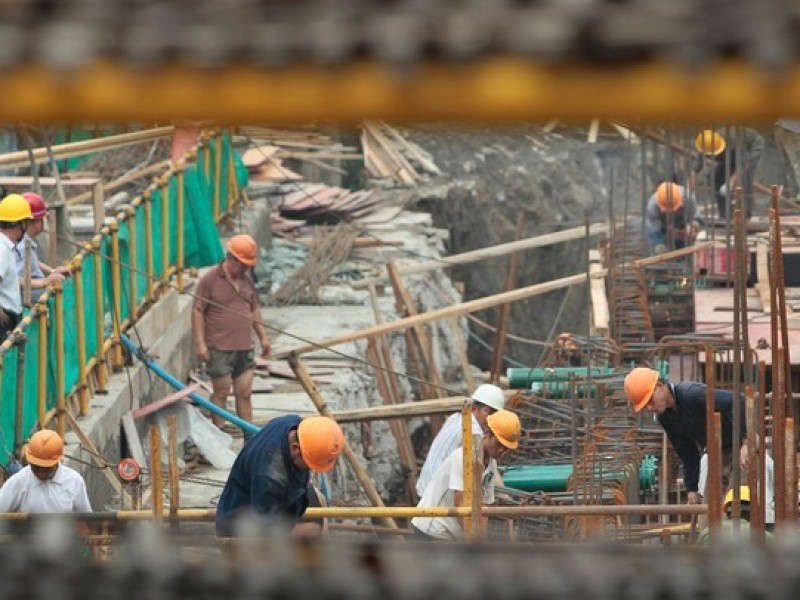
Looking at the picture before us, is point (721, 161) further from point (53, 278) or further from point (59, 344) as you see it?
point (59, 344)

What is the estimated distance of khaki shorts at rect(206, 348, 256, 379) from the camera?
16.9m

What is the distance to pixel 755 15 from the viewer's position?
3625 mm

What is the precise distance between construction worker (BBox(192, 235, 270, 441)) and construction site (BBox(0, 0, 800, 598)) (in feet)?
0.64

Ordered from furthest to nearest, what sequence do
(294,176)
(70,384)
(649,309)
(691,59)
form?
(294,176) < (649,309) < (70,384) < (691,59)

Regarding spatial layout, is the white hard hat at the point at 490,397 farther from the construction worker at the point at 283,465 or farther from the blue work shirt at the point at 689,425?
the construction worker at the point at 283,465

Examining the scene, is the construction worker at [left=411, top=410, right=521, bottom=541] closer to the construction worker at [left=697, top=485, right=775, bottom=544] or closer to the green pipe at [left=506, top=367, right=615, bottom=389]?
the construction worker at [left=697, top=485, right=775, bottom=544]

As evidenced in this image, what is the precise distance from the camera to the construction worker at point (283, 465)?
10.0 metres

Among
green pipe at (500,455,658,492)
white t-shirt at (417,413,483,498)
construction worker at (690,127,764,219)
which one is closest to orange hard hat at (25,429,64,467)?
white t-shirt at (417,413,483,498)

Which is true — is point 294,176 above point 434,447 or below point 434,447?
above

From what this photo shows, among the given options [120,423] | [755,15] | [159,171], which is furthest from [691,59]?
[159,171]

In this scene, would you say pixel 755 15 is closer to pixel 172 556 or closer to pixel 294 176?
pixel 172 556

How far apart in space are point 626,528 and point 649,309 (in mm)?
7461

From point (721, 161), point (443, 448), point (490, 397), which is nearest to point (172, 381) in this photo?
point (490, 397)

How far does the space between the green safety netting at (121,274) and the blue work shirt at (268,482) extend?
8.73ft
